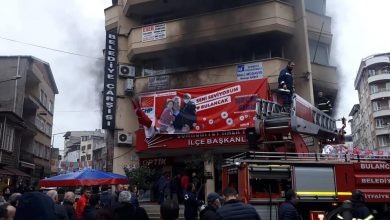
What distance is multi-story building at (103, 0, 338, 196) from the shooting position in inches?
691

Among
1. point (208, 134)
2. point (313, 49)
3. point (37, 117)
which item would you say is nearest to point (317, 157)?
point (208, 134)

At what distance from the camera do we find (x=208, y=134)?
1728 centimetres

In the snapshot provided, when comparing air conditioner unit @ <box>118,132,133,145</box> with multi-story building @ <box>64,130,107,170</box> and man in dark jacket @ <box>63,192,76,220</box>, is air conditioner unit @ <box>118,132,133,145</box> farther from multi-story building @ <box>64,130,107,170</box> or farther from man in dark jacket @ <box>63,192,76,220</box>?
multi-story building @ <box>64,130,107,170</box>

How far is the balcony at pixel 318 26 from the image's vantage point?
740 inches

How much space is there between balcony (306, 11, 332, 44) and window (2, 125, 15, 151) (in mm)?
19247

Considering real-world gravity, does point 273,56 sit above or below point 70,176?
above

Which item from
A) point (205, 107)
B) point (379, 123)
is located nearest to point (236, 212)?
point (205, 107)

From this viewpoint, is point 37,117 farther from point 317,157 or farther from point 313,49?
point 317,157

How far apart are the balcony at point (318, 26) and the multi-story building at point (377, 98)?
132ft

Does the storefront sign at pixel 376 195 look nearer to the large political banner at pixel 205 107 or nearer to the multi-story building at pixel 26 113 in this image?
the large political banner at pixel 205 107

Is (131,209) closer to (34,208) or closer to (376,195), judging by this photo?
(34,208)

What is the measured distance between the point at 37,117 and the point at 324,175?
32972 millimetres

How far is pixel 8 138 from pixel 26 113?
30.6ft

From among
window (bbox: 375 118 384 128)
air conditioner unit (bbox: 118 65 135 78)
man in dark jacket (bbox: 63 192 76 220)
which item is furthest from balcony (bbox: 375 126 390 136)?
man in dark jacket (bbox: 63 192 76 220)
